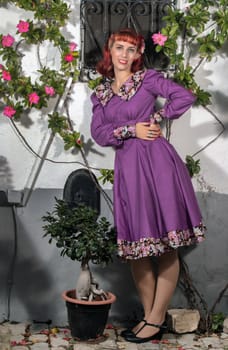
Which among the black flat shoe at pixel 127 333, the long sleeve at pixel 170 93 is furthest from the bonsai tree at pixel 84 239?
the long sleeve at pixel 170 93

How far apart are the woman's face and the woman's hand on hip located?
0.40m

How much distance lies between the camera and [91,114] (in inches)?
246

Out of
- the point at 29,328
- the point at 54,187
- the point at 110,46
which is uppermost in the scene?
the point at 110,46

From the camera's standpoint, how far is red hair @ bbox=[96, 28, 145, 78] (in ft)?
19.0

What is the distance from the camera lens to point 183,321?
6.00 meters

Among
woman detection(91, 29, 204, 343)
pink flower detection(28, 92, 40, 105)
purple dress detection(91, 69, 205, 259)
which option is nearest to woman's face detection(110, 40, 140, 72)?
woman detection(91, 29, 204, 343)

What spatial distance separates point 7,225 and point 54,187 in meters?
0.43

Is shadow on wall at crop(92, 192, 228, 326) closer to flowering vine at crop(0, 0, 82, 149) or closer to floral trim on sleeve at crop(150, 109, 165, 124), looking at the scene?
floral trim on sleeve at crop(150, 109, 165, 124)

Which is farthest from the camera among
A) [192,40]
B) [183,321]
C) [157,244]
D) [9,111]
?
[192,40]

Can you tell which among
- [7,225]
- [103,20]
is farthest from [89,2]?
[7,225]

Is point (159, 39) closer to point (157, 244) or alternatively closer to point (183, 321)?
point (157, 244)

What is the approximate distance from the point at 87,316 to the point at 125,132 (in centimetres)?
122

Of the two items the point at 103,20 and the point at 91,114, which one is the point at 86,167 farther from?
the point at 103,20

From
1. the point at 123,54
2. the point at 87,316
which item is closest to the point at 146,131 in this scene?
the point at 123,54
